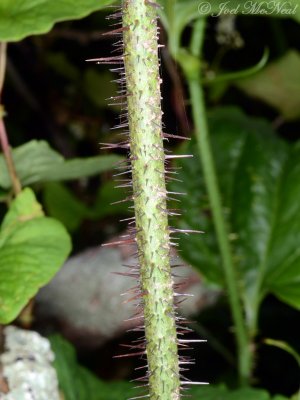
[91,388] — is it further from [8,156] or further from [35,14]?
[35,14]

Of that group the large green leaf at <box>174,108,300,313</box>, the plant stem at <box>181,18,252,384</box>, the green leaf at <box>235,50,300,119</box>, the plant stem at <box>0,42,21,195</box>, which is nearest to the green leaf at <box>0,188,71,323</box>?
the plant stem at <box>0,42,21,195</box>

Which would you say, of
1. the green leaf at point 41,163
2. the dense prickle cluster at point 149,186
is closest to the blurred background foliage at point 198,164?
the green leaf at point 41,163

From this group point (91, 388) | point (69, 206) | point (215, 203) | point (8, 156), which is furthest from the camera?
point (69, 206)

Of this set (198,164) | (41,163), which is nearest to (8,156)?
(41,163)

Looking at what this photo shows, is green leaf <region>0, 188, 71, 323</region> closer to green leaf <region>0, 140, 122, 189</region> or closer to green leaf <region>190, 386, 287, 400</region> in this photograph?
green leaf <region>0, 140, 122, 189</region>

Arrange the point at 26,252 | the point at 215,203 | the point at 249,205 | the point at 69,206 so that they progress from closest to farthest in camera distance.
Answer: the point at 26,252, the point at 215,203, the point at 249,205, the point at 69,206

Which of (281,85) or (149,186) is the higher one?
(281,85)

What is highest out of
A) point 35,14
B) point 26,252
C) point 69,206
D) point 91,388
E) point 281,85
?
point 281,85

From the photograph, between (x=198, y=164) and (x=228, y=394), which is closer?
(x=228, y=394)
